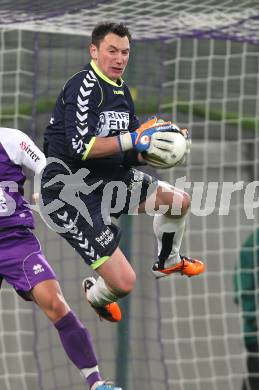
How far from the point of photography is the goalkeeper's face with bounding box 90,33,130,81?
6.47m

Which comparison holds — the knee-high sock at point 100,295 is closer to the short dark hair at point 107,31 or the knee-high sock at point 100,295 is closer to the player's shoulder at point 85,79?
the player's shoulder at point 85,79

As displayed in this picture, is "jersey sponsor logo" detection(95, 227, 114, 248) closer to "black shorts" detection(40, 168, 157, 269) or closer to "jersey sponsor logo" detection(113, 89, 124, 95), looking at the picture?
"black shorts" detection(40, 168, 157, 269)

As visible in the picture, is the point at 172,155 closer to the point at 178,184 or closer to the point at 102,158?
the point at 102,158

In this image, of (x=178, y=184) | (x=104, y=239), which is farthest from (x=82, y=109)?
(x=178, y=184)

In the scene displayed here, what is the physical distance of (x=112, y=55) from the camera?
6480 millimetres

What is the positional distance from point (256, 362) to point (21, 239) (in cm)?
299

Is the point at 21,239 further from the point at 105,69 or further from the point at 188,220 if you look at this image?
the point at 188,220

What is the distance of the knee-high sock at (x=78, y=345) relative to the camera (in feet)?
21.6

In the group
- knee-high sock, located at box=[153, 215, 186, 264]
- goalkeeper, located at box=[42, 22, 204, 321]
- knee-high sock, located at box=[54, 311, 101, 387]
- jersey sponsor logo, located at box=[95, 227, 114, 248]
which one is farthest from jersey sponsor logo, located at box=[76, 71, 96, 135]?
knee-high sock, located at box=[54, 311, 101, 387]

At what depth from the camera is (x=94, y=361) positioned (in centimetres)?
662

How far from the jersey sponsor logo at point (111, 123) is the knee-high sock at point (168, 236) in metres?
0.66

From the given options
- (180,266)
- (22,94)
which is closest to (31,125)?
(22,94)

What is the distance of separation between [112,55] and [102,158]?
0.53 m

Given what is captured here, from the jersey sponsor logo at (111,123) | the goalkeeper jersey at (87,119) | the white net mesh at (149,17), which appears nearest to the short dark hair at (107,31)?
the goalkeeper jersey at (87,119)
